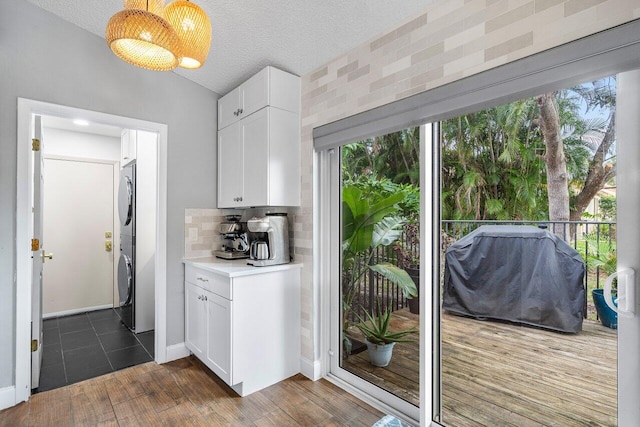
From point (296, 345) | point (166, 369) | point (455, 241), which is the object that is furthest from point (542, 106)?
point (166, 369)

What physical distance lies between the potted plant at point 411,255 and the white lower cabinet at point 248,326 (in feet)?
2.96

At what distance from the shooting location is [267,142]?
2.54 m

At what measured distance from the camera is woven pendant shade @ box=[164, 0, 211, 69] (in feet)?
4.55

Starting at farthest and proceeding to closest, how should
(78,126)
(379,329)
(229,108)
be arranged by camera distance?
(78,126), (229,108), (379,329)

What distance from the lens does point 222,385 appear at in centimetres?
244

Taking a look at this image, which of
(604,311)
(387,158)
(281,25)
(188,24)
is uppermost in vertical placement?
(281,25)

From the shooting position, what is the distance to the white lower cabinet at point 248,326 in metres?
2.27

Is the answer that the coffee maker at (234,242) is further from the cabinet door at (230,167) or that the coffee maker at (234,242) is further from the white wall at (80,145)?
the white wall at (80,145)

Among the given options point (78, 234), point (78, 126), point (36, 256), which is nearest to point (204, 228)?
point (36, 256)

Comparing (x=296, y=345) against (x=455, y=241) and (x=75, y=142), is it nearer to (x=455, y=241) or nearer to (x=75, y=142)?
(x=455, y=241)

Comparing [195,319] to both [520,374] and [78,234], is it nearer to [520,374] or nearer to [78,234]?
[520,374]

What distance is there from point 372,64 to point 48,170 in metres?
4.26

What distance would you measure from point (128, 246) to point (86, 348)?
44.3 inches

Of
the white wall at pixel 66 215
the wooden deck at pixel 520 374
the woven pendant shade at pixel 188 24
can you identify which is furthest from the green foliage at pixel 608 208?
the white wall at pixel 66 215
